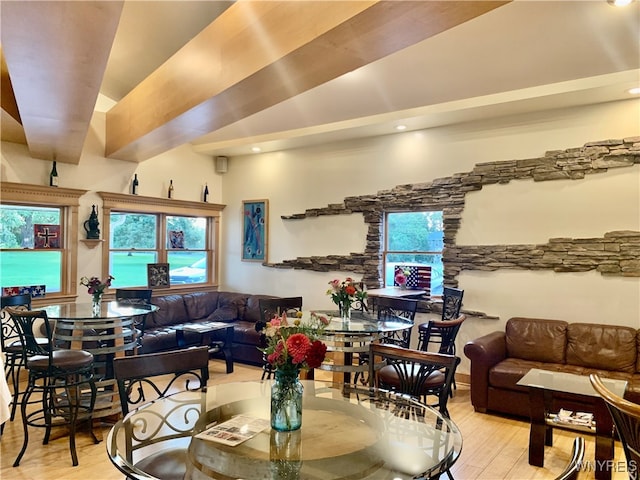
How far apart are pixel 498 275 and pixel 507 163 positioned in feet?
4.10

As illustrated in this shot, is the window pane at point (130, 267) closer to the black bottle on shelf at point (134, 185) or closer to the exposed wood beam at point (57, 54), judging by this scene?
the black bottle on shelf at point (134, 185)

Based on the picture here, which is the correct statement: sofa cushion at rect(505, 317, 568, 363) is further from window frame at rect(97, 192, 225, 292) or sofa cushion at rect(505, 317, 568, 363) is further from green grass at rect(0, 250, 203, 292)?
green grass at rect(0, 250, 203, 292)

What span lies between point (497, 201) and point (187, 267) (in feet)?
15.9

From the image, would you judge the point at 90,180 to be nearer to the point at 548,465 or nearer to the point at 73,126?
the point at 73,126

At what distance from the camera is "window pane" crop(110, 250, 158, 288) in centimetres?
627

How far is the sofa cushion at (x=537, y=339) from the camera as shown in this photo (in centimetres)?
437

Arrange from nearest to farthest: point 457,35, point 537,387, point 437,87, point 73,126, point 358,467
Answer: point 358,467
point 537,387
point 457,35
point 73,126
point 437,87

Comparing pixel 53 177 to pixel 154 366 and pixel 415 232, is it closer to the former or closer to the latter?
pixel 154 366

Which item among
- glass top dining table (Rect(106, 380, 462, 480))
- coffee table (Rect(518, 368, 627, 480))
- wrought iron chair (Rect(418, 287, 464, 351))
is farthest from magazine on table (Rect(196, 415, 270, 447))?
wrought iron chair (Rect(418, 287, 464, 351))

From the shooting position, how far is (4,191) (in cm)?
504

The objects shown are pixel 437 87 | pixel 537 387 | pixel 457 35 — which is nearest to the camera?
pixel 537 387

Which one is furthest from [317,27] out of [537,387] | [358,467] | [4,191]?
[4,191]

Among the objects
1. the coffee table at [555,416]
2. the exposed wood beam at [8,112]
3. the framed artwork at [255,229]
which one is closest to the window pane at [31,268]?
the exposed wood beam at [8,112]

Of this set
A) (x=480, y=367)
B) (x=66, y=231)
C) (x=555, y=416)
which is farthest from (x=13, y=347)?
(x=555, y=416)
